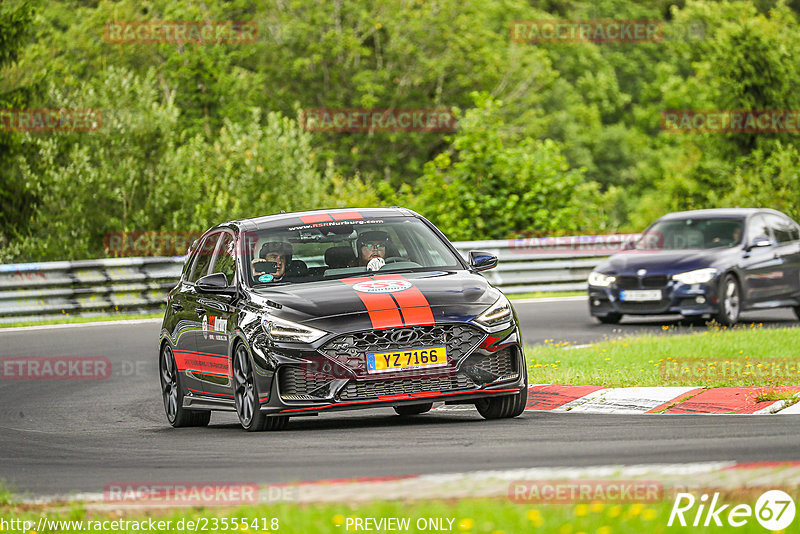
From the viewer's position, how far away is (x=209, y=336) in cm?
1095

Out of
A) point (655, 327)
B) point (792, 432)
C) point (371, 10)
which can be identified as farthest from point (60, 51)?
point (792, 432)

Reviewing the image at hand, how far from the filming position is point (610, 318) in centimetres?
1998

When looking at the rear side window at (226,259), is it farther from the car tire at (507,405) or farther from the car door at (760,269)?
the car door at (760,269)

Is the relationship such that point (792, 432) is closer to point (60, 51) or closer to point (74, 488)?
point (74, 488)

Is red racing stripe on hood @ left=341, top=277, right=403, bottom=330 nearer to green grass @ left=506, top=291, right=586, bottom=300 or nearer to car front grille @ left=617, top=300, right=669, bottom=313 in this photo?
car front grille @ left=617, top=300, right=669, bottom=313

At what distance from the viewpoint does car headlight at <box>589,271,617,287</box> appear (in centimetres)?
1945

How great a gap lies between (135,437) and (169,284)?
44.6 ft

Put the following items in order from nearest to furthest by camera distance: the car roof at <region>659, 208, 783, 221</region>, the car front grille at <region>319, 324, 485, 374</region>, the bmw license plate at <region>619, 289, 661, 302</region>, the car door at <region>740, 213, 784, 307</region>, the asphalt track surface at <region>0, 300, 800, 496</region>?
the asphalt track surface at <region>0, 300, 800, 496</region> → the car front grille at <region>319, 324, 485, 374</region> → the bmw license plate at <region>619, 289, 661, 302</region> → the car door at <region>740, 213, 784, 307</region> → the car roof at <region>659, 208, 783, 221</region>

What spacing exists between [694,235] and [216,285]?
10966mm

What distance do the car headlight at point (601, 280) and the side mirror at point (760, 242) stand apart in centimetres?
196

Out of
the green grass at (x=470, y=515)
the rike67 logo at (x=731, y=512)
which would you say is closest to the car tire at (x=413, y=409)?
the green grass at (x=470, y=515)

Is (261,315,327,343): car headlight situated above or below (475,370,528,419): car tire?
above

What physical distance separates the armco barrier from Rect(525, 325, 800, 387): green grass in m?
8.79

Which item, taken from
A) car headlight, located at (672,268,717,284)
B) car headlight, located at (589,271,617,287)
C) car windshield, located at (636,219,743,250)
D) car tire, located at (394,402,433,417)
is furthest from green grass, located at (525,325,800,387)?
car windshield, located at (636,219,743,250)
